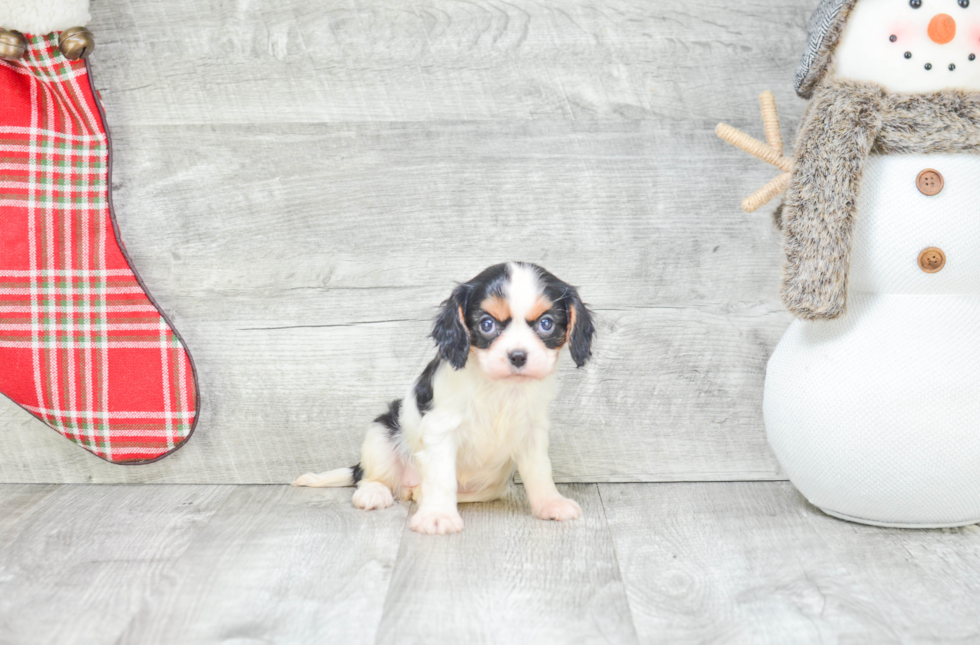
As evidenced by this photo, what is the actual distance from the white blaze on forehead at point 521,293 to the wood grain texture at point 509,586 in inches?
17.7

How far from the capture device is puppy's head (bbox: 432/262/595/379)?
166cm

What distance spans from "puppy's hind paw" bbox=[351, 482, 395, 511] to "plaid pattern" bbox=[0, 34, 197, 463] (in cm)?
47

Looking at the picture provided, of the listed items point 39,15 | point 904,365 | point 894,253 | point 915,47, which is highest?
point 39,15

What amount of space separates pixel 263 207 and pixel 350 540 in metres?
0.86

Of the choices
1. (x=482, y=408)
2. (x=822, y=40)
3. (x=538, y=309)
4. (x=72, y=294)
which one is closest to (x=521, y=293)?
(x=538, y=309)

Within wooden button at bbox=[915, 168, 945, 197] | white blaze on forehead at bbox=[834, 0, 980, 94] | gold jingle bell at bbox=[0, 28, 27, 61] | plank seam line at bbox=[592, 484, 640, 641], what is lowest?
plank seam line at bbox=[592, 484, 640, 641]

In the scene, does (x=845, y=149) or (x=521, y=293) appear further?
(x=521, y=293)

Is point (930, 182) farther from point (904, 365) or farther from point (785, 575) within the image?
point (785, 575)

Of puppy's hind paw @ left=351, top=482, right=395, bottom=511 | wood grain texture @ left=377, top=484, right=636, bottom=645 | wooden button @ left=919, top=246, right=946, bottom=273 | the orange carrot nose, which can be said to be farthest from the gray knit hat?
puppy's hind paw @ left=351, top=482, right=395, bottom=511

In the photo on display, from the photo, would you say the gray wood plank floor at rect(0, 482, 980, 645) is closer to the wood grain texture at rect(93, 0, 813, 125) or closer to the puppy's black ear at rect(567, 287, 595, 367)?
the puppy's black ear at rect(567, 287, 595, 367)

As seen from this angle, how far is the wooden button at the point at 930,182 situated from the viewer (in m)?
1.57

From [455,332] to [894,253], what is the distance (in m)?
0.85

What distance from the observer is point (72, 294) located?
1996 millimetres

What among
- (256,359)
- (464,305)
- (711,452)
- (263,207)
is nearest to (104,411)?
(256,359)
